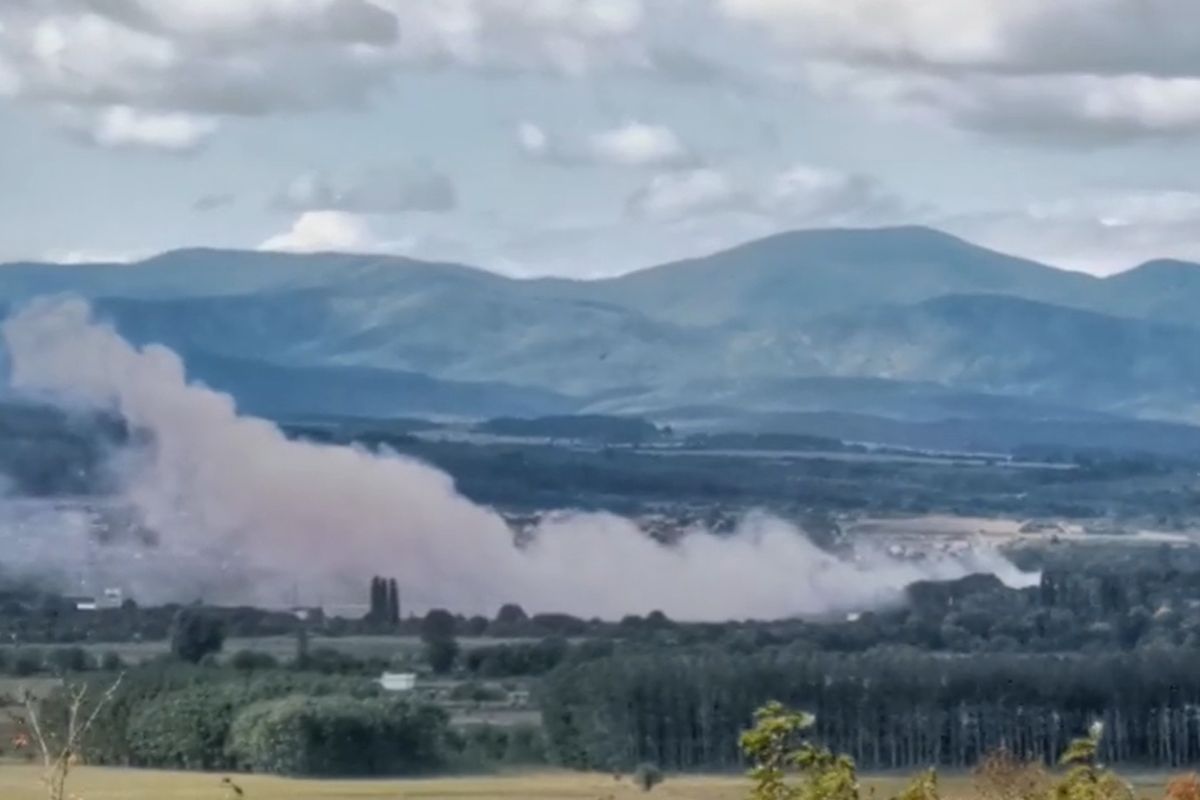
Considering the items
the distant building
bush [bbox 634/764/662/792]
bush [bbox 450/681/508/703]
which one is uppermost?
the distant building

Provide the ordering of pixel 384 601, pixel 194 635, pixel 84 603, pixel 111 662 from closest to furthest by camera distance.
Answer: pixel 111 662, pixel 194 635, pixel 384 601, pixel 84 603

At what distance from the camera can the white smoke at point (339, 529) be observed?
Answer: 11362 cm

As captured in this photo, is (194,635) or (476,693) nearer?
(476,693)

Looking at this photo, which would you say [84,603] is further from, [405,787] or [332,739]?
[405,787]

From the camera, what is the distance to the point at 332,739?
71000 millimetres

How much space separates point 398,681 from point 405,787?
19194mm

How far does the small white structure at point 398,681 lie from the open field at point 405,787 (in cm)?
1304

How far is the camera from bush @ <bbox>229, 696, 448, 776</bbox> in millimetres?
68375

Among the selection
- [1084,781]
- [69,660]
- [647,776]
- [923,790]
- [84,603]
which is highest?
[1084,781]

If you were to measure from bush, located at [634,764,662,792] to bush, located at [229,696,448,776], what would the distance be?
16.5 feet

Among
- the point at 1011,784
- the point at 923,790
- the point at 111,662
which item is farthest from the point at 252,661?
the point at 923,790

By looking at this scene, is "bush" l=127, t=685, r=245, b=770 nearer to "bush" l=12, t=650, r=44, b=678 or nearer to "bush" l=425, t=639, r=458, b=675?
"bush" l=12, t=650, r=44, b=678

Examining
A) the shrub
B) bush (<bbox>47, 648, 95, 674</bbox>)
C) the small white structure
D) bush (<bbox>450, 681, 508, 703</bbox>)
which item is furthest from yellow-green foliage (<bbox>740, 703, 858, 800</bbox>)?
bush (<bbox>47, 648, 95, 674</bbox>)

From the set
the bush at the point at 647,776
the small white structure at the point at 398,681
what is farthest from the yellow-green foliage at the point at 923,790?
the small white structure at the point at 398,681
